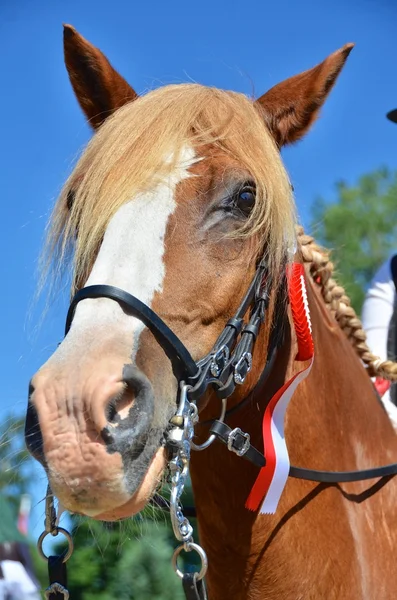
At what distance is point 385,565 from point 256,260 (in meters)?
1.34

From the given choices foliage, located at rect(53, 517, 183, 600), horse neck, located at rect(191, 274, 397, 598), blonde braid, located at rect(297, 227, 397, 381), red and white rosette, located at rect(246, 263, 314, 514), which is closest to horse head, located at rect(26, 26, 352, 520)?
red and white rosette, located at rect(246, 263, 314, 514)

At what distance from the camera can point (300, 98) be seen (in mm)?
3066

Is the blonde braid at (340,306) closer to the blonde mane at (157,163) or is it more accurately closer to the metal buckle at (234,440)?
the blonde mane at (157,163)

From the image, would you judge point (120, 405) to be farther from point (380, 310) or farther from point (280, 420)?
point (380, 310)

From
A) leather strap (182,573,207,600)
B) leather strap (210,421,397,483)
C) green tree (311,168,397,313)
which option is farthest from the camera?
green tree (311,168,397,313)

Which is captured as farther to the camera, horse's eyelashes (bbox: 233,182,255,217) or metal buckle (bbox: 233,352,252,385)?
horse's eyelashes (bbox: 233,182,255,217)

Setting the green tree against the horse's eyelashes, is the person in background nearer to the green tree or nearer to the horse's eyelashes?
the horse's eyelashes

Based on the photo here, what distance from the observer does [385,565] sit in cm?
296

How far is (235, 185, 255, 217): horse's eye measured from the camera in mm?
2715

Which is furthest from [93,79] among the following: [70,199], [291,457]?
[291,457]

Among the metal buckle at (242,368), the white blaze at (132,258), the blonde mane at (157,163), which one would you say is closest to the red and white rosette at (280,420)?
the blonde mane at (157,163)

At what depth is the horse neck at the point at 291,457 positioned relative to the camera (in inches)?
111

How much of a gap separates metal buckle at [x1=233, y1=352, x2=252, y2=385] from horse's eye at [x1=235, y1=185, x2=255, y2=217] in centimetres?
53

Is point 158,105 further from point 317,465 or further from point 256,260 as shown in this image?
point 317,465
